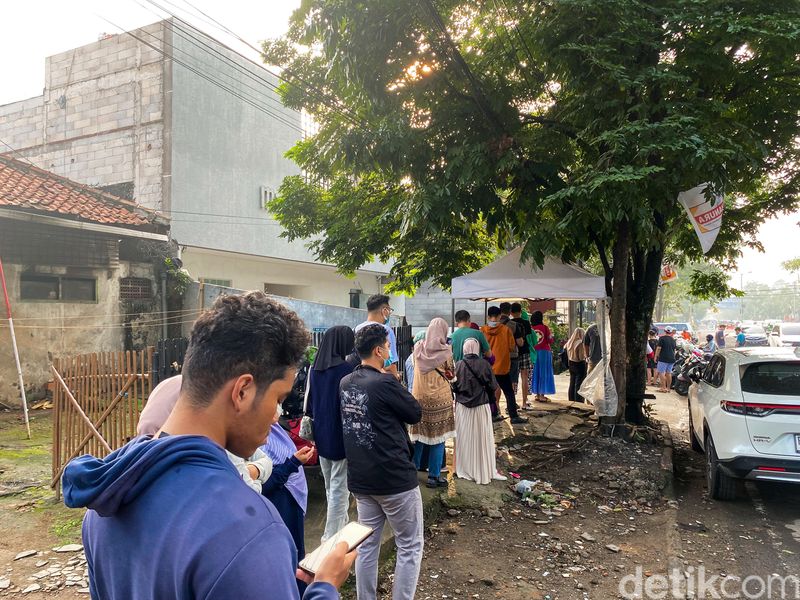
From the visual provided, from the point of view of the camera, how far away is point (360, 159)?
20.7ft

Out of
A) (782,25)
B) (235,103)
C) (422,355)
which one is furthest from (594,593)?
(235,103)

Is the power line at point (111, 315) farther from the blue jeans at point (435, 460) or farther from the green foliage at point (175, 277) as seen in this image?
the blue jeans at point (435, 460)

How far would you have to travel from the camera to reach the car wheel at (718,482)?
17.5 ft

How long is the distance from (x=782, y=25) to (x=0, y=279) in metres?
10.9

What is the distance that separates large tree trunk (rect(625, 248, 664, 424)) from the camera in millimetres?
7934

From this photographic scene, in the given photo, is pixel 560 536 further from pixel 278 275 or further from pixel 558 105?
pixel 278 275

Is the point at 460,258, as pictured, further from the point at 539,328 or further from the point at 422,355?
the point at 422,355

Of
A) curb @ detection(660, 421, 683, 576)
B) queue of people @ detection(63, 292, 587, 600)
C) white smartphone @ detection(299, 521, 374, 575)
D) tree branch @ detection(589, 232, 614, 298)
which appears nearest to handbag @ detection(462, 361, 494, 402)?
curb @ detection(660, 421, 683, 576)

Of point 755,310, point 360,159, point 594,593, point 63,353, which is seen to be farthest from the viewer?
point 755,310

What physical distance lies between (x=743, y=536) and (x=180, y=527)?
17.7ft

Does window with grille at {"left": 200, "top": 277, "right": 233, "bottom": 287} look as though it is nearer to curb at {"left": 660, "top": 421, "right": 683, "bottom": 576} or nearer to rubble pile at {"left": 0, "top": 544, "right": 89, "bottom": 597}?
rubble pile at {"left": 0, "top": 544, "right": 89, "bottom": 597}

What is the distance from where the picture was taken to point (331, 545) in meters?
1.31

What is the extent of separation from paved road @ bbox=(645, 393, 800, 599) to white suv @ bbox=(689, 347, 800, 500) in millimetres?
309

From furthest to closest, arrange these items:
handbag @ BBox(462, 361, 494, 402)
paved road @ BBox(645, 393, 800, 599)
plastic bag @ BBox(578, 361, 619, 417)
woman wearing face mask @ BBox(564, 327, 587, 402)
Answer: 1. woman wearing face mask @ BBox(564, 327, 587, 402)
2. plastic bag @ BBox(578, 361, 619, 417)
3. handbag @ BBox(462, 361, 494, 402)
4. paved road @ BBox(645, 393, 800, 599)
